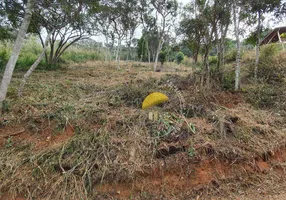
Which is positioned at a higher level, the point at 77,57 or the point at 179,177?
the point at 77,57

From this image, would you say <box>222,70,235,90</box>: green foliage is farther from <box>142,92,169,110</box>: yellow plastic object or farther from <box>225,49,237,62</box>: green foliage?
<box>225,49,237,62</box>: green foliage

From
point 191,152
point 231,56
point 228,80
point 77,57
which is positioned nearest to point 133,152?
point 191,152

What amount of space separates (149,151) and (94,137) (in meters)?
0.77

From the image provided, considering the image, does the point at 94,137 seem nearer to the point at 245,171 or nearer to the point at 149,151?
the point at 149,151

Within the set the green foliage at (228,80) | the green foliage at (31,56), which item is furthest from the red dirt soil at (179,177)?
the green foliage at (31,56)

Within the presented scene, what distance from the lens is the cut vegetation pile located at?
70.8 inches

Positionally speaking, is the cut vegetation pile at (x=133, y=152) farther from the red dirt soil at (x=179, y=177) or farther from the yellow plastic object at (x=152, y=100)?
the yellow plastic object at (x=152, y=100)

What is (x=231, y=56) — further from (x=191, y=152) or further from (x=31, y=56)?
(x=31, y=56)

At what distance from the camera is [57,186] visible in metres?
1.73

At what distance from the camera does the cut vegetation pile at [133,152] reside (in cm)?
180

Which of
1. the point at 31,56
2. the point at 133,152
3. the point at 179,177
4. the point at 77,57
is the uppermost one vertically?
the point at 77,57

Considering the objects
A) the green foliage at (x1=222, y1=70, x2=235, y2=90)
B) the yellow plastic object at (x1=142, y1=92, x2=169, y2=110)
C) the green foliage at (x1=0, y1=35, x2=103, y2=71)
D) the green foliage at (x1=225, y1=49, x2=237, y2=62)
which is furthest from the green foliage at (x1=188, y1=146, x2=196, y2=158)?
the green foliage at (x1=225, y1=49, x2=237, y2=62)

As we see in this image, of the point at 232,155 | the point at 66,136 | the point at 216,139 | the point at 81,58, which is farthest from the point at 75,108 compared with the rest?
the point at 81,58

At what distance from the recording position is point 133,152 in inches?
81.8
